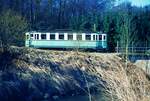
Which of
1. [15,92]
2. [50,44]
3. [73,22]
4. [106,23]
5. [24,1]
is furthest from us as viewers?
[24,1]

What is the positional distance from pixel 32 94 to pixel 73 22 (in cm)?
2822

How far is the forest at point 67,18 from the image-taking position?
1295 inches

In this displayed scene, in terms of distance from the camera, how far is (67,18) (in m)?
61.0

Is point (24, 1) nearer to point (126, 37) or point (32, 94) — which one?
point (32, 94)

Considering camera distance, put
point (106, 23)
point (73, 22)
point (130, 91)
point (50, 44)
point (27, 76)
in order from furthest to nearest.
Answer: point (73, 22) < point (106, 23) < point (50, 44) < point (27, 76) < point (130, 91)

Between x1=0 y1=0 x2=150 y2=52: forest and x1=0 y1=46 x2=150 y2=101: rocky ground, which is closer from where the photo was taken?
x1=0 y1=46 x2=150 y2=101: rocky ground

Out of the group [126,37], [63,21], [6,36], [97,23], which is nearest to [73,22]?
[97,23]

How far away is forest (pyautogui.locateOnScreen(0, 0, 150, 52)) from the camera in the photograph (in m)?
32.9

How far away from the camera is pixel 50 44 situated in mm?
41906

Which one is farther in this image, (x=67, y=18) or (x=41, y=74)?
(x=67, y=18)

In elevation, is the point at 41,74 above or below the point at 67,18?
below

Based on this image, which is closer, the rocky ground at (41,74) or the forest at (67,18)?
the rocky ground at (41,74)

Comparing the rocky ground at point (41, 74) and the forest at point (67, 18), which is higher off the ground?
the forest at point (67, 18)

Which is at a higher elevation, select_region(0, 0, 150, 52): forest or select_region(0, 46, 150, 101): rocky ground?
select_region(0, 0, 150, 52): forest
